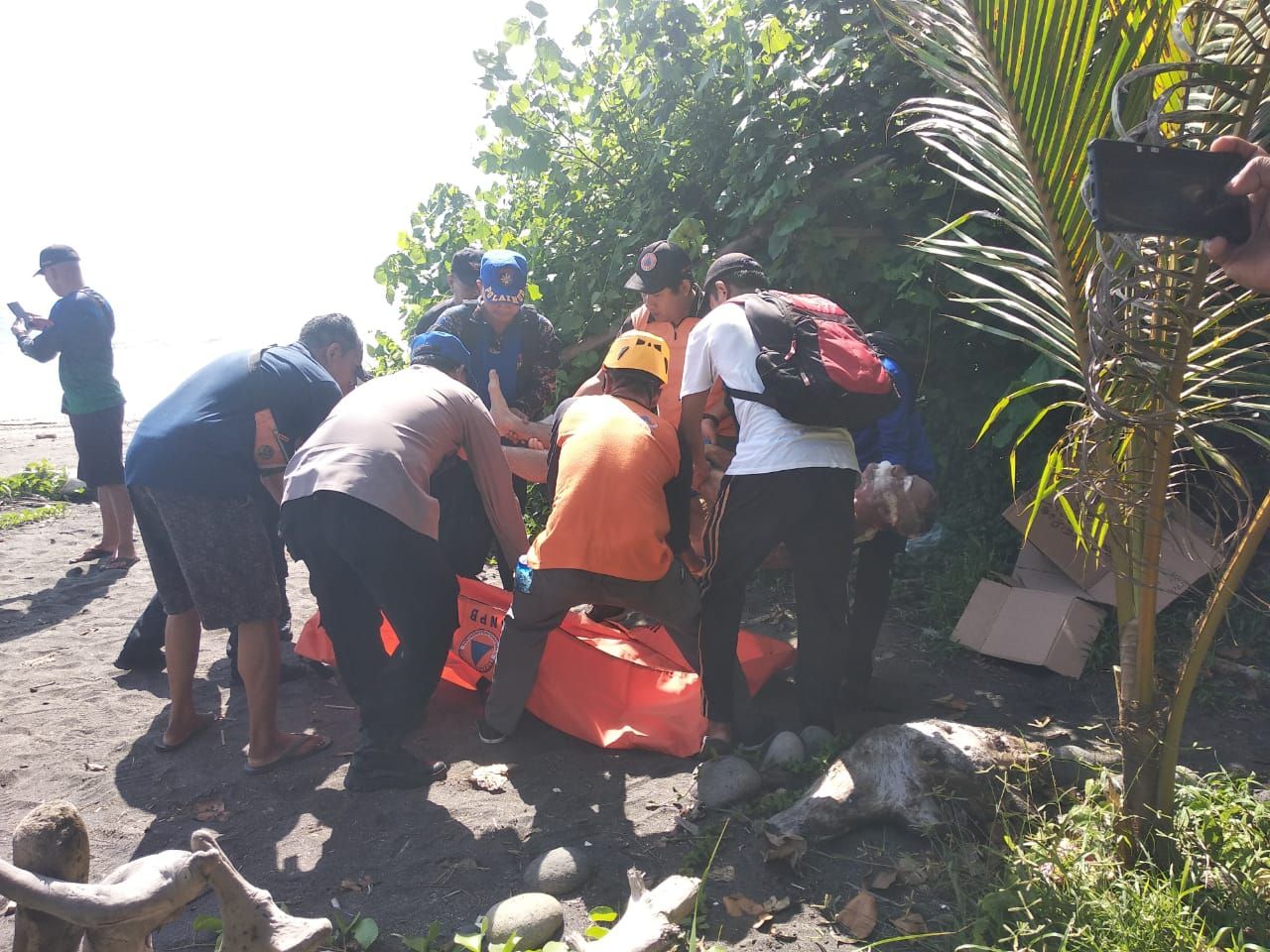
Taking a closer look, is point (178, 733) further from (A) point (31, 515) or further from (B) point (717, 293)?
(A) point (31, 515)

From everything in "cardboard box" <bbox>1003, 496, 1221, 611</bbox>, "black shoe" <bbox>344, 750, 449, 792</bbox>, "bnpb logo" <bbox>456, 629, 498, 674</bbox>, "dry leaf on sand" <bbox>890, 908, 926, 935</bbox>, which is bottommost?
"black shoe" <bbox>344, 750, 449, 792</bbox>

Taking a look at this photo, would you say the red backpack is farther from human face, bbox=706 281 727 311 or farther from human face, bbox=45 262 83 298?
human face, bbox=45 262 83 298

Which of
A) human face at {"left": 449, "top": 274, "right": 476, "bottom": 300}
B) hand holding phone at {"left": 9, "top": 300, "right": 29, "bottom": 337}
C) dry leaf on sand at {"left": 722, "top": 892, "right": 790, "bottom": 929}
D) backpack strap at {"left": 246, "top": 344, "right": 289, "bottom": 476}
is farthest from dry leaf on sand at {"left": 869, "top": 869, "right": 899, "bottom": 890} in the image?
hand holding phone at {"left": 9, "top": 300, "right": 29, "bottom": 337}

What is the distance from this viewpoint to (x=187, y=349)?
27438mm

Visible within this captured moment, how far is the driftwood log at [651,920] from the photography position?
2.60 m

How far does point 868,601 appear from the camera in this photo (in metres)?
4.18

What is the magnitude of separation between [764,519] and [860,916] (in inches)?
54.2

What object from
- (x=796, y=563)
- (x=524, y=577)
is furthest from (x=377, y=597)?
(x=796, y=563)

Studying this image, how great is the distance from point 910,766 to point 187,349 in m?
28.3

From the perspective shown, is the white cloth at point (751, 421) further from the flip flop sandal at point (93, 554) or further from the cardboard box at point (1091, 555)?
the flip flop sandal at point (93, 554)

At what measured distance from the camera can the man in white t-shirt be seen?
3514mm

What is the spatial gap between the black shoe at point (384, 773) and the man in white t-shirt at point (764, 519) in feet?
3.77

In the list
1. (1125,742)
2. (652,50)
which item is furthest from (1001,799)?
(652,50)

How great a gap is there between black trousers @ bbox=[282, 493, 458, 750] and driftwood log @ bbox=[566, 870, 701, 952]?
1334mm
